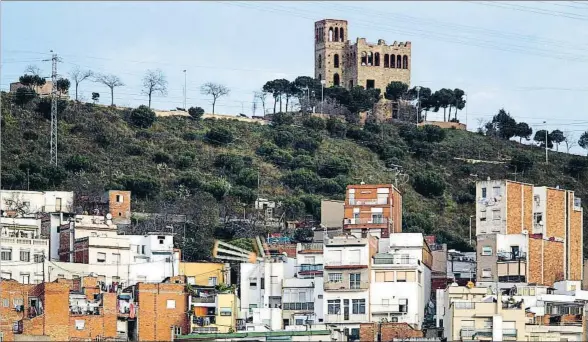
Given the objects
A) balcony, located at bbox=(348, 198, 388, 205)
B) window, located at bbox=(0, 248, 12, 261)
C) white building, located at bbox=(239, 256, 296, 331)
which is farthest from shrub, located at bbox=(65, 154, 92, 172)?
white building, located at bbox=(239, 256, 296, 331)

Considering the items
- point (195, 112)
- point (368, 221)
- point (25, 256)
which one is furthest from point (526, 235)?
point (195, 112)

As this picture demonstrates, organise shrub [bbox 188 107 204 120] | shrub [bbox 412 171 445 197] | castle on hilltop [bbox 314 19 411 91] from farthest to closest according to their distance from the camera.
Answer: castle on hilltop [bbox 314 19 411 91] < shrub [bbox 188 107 204 120] < shrub [bbox 412 171 445 197]

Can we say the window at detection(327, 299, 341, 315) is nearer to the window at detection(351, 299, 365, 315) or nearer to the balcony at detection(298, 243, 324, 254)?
the window at detection(351, 299, 365, 315)

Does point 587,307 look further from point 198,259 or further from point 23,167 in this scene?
point 23,167

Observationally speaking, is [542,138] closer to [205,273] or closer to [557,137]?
[557,137]

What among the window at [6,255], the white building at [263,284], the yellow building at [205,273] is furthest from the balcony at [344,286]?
the window at [6,255]

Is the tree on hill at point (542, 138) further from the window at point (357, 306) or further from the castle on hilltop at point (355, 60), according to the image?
the window at point (357, 306)

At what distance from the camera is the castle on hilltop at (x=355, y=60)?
13638 centimetres

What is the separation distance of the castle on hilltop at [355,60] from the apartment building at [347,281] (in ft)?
196

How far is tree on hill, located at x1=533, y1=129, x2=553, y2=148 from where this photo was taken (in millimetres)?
129625

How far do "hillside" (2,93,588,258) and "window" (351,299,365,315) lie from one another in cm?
1811

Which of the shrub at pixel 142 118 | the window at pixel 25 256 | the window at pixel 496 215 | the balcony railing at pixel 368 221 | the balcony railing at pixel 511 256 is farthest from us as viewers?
the shrub at pixel 142 118

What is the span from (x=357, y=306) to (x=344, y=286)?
895mm

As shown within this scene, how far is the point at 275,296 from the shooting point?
78.4m
